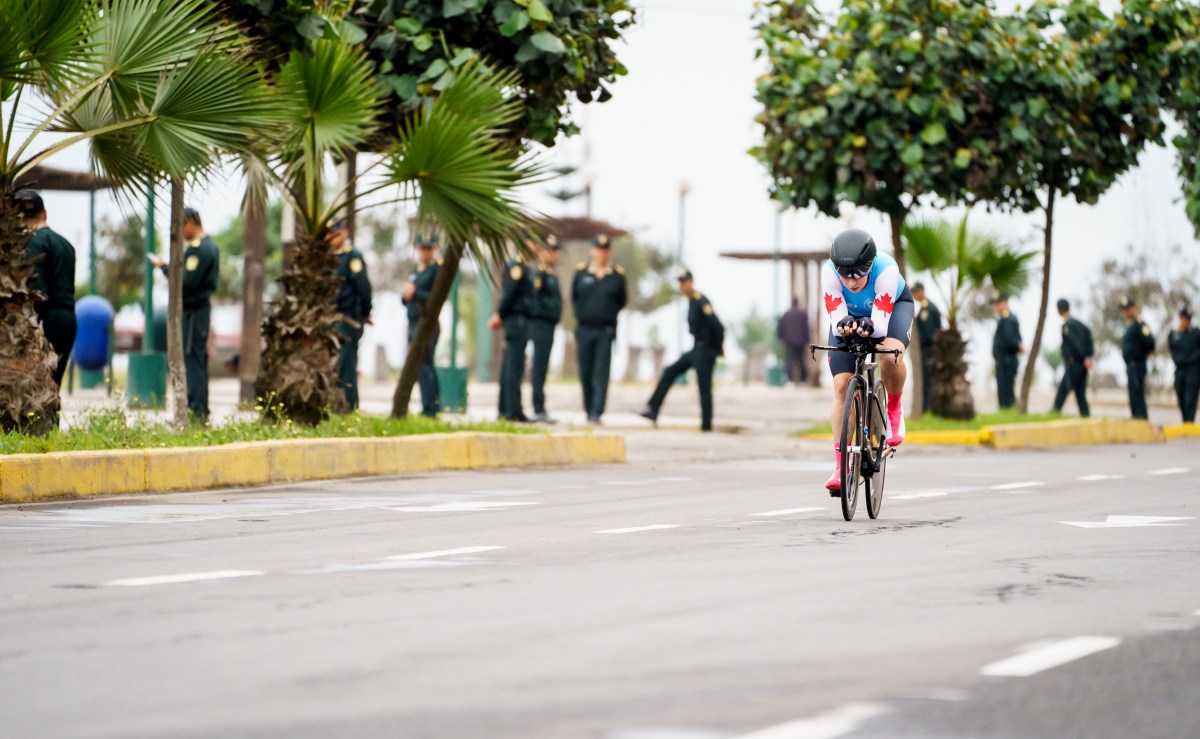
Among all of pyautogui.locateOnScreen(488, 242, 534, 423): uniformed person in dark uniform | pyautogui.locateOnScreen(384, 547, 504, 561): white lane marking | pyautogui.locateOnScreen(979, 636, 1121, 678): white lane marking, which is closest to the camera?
pyautogui.locateOnScreen(979, 636, 1121, 678): white lane marking

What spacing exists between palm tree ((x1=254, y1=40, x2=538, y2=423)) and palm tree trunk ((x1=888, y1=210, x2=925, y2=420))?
952cm

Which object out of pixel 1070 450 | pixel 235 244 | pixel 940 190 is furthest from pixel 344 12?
pixel 235 244

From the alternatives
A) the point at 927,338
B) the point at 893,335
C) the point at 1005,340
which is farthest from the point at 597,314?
the point at 893,335

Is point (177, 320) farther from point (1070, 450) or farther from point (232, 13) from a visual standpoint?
point (1070, 450)

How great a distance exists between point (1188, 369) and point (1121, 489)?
16305 mm

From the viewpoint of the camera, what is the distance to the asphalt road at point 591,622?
16.3 ft

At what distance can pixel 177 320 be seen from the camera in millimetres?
14828

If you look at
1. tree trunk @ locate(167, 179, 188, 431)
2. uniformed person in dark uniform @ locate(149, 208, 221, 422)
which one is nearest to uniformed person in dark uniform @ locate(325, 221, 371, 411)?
uniformed person in dark uniform @ locate(149, 208, 221, 422)

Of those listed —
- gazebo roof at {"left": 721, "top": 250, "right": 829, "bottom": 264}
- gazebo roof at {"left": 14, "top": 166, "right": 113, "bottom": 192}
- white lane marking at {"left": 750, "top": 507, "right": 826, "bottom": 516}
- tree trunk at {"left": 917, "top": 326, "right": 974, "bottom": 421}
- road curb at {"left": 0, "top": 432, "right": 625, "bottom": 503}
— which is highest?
gazebo roof at {"left": 721, "top": 250, "right": 829, "bottom": 264}

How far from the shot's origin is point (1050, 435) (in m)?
24.1

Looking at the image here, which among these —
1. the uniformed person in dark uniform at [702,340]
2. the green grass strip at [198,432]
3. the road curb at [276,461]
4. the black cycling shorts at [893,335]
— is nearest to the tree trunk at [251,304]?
the uniformed person in dark uniform at [702,340]

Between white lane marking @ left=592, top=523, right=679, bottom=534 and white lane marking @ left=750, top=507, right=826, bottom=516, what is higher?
white lane marking @ left=592, top=523, right=679, bottom=534

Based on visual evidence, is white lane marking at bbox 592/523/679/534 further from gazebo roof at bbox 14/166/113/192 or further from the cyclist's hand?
gazebo roof at bbox 14/166/113/192

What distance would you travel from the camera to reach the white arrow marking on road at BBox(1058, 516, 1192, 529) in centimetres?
1067
